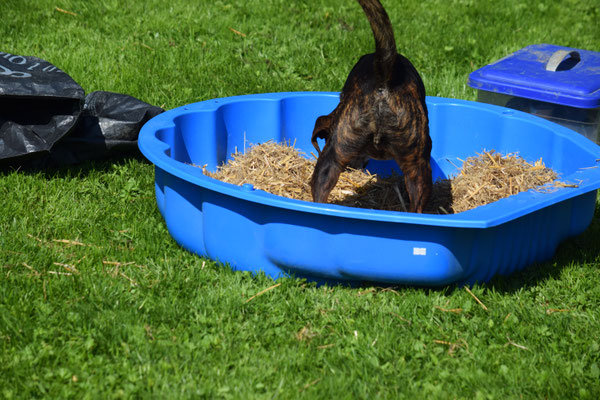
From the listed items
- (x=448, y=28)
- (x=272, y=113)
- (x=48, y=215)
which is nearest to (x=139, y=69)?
(x=272, y=113)

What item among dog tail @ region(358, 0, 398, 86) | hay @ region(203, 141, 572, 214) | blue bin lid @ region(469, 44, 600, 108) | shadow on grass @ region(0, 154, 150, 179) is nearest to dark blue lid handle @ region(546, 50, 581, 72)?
blue bin lid @ region(469, 44, 600, 108)

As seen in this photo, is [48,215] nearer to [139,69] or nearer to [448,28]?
[139,69]

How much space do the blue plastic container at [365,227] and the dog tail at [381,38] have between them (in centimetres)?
72

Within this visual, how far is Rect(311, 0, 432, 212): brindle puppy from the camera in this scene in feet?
11.3

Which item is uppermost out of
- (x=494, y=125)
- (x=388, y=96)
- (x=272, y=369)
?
(x=388, y=96)

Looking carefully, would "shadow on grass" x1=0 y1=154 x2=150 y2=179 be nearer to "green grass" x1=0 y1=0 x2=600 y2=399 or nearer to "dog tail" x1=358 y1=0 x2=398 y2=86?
"green grass" x1=0 y1=0 x2=600 y2=399

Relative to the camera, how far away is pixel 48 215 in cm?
411

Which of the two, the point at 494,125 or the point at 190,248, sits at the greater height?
the point at 494,125

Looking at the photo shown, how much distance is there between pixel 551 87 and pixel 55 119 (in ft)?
10.9

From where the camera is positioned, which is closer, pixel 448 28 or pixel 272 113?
pixel 272 113

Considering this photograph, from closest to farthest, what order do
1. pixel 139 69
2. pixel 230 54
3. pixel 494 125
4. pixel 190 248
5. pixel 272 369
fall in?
1. pixel 272 369
2. pixel 190 248
3. pixel 494 125
4. pixel 139 69
5. pixel 230 54

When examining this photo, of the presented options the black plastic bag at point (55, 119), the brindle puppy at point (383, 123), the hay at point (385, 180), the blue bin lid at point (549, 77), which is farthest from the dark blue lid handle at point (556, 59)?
the black plastic bag at point (55, 119)

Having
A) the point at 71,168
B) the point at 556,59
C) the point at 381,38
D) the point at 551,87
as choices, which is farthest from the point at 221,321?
the point at 556,59

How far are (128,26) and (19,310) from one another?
162 inches
